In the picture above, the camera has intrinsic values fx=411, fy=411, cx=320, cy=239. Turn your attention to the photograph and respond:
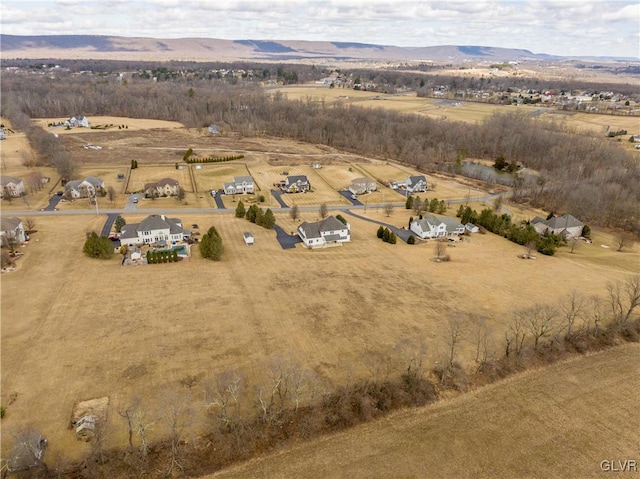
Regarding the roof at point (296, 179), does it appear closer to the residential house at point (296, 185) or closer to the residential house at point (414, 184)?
the residential house at point (296, 185)

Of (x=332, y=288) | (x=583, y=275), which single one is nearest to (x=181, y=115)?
(x=332, y=288)

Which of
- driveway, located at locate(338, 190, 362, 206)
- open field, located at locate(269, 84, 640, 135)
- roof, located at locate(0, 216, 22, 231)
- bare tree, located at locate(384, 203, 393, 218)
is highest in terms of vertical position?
open field, located at locate(269, 84, 640, 135)

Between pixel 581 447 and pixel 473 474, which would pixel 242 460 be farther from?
pixel 581 447

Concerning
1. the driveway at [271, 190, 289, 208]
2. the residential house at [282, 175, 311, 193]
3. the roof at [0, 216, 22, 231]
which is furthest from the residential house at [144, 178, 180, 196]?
the roof at [0, 216, 22, 231]

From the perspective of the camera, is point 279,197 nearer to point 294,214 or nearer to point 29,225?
point 294,214

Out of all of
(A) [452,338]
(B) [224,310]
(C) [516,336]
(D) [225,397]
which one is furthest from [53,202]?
(C) [516,336]

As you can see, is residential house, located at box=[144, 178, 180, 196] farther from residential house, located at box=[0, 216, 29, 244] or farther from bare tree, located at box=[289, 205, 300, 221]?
residential house, located at box=[0, 216, 29, 244]
